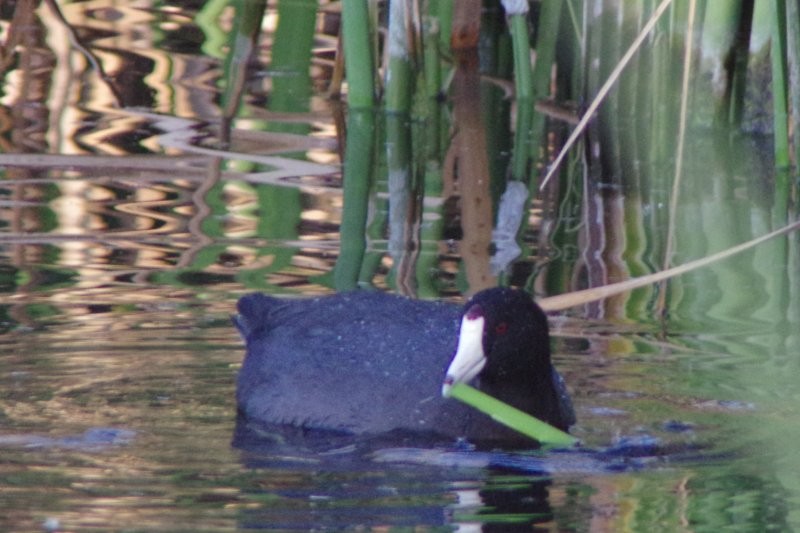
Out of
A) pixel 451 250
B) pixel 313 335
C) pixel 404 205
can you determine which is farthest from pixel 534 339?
pixel 404 205

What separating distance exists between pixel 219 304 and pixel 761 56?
3336mm

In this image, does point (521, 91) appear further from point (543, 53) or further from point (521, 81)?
point (543, 53)

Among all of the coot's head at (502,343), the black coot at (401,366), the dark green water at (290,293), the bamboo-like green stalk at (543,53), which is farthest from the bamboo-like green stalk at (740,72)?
the coot's head at (502,343)

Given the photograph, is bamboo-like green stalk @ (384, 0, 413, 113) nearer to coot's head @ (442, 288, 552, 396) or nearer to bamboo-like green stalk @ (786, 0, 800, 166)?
bamboo-like green stalk @ (786, 0, 800, 166)

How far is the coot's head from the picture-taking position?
Answer: 4.18 metres

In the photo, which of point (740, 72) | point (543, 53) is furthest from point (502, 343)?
point (543, 53)

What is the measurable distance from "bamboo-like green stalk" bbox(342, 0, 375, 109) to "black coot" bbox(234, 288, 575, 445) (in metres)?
2.56

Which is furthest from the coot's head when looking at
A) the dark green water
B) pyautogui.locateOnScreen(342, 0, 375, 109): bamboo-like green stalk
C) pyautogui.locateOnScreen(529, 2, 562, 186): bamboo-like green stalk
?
pyautogui.locateOnScreen(529, 2, 562, 186): bamboo-like green stalk

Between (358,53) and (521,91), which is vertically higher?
(358,53)

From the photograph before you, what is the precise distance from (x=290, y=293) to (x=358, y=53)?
2.33 meters

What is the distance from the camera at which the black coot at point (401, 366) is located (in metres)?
4.24

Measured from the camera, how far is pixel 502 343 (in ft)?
13.9

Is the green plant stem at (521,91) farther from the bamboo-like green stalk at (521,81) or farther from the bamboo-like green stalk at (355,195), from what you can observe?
the bamboo-like green stalk at (355,195)

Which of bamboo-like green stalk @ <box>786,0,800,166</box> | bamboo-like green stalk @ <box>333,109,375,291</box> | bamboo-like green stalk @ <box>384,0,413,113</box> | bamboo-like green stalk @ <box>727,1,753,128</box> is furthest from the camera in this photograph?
bamboo-like green stalk @ <box>727,1,753,128</box>
